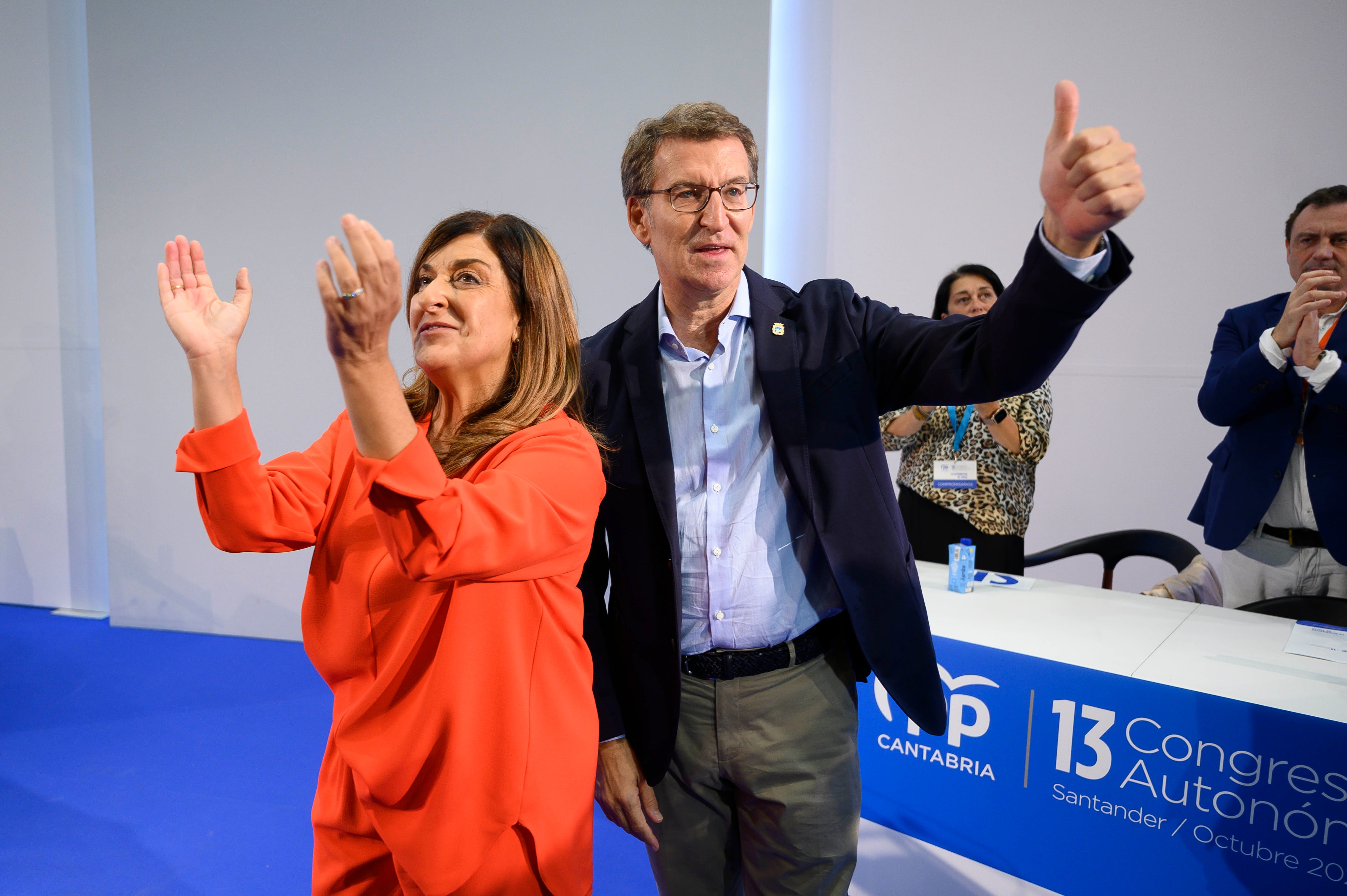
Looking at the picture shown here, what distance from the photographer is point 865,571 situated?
1355mm

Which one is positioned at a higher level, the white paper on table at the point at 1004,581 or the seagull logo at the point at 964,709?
the white paper on table at the point at 1004,581

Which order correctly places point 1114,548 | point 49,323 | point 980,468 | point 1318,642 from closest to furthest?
point 1318,642 < point 980,468 < point 1114,548 < point 49,323

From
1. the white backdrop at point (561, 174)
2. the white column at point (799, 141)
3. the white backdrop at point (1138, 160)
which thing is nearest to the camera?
the white backdrop at point (1138, 160)

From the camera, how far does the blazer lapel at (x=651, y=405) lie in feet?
4.52

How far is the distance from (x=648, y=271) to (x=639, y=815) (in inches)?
134

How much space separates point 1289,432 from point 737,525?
2245mm

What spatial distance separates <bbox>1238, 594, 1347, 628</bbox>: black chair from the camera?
2473 mm

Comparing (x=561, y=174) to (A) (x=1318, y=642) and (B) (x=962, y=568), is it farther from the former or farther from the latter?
(A) (x=1318, y=642)

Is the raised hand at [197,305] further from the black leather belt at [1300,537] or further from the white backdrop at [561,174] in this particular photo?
the white backdrop at [561,174]

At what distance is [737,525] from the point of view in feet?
4.64

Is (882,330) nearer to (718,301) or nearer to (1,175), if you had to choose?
(718,301)

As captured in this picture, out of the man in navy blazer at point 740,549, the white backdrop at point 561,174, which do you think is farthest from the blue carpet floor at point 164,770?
the man in navy blazer at point 740,549

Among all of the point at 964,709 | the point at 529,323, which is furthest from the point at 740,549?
the point at 964,709

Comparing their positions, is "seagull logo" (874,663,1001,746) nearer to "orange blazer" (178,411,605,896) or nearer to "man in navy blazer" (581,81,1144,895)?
"man in navy blazer" (581,81,1144,895)
